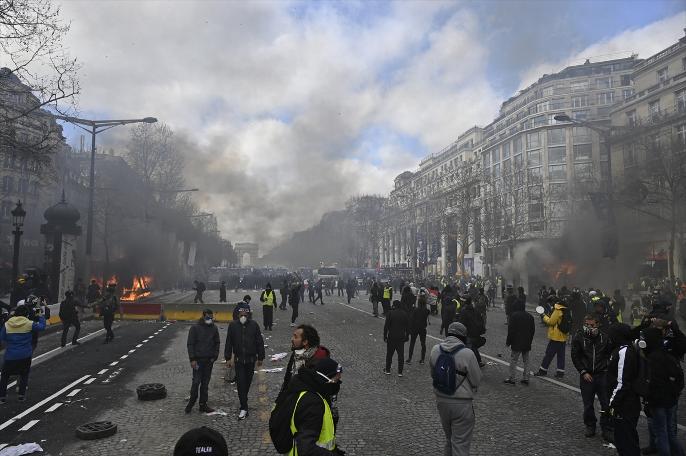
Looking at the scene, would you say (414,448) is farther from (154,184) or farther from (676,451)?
(154,184)

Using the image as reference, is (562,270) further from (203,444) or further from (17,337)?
(203,444)

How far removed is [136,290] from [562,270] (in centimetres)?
2938

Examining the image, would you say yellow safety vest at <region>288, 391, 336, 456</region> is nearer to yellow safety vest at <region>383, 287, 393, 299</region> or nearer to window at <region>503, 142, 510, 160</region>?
yellow safety vest at <region>383, 287, 393, 299</region>

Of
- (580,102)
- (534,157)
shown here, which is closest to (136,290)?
(534,157)

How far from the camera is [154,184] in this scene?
151 ft

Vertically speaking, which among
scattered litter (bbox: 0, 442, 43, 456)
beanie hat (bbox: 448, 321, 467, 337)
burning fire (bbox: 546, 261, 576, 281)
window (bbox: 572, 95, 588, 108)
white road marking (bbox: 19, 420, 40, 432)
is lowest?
white road marking (bbox: 19, 420, 40, 432)

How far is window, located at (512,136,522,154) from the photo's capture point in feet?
228

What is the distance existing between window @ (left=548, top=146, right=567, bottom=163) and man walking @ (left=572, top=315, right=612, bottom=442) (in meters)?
65.6

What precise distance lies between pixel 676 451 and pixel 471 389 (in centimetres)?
260

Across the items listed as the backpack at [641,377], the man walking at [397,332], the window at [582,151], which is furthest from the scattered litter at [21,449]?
the window at [582,151]

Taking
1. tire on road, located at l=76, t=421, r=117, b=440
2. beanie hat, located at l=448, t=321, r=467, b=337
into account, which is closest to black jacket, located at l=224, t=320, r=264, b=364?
tire on road, located at l=76, t=421, r=117, b=440

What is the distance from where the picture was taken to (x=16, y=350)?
8.35 m

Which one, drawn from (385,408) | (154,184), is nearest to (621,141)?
(385,408)

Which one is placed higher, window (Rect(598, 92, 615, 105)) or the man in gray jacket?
window (Rect(598, 92, 615, 105))
